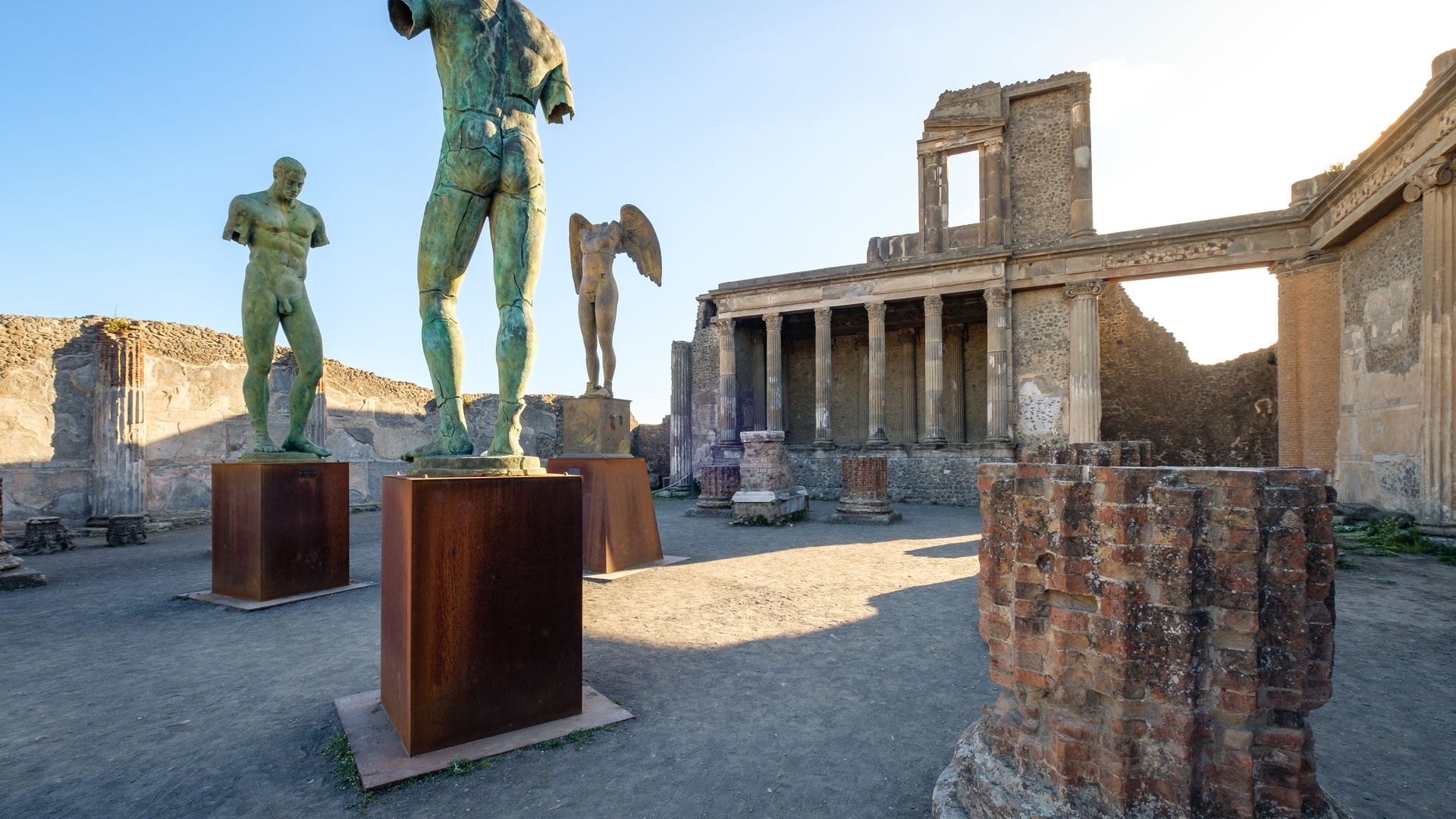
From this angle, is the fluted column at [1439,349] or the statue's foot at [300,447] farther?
the fluted column at [1439,349]

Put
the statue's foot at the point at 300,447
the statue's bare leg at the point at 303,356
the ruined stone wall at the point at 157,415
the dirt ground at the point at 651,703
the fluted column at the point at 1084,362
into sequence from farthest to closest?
the fluted column at the point at 1084,362 → the ruined stone wall at the point at 157,415 → the statue's bare leg at the point at 303,356 → the statue's foot at the point at 300,447 → the dirt ground at the point at 651,703

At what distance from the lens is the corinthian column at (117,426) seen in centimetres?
858

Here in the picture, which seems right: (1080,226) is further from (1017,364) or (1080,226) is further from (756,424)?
(756,424)

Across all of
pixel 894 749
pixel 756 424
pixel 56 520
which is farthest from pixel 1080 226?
pixel 56 520

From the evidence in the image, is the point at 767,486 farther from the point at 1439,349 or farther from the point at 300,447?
the point at 1439,349

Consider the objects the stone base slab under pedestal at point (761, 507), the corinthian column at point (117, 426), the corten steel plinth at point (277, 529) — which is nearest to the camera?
the corten steel plinth at point (277, 529)

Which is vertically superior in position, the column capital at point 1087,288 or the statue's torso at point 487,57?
the column capital at point 1087,288

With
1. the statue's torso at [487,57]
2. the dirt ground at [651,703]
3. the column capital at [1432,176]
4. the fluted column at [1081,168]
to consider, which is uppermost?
the fluted column at [1081,168]

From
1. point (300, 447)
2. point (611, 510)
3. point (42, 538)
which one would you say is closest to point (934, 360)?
point (611, 510)

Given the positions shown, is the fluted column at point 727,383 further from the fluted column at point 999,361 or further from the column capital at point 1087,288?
the column capital at point 1087,288

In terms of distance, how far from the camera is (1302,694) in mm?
1479

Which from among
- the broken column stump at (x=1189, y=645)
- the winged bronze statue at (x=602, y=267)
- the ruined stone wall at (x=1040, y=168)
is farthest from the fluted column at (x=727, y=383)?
the broken column stump at (x=1189, y=645)

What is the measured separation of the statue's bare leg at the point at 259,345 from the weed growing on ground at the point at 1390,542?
10548mm

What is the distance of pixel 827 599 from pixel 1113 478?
3.27 m
